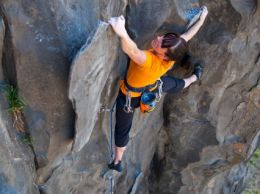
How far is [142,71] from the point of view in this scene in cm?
432

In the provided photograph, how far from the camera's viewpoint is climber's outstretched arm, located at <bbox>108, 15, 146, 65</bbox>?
12.2 ft

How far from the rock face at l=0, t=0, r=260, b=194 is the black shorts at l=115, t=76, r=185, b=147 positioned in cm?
18

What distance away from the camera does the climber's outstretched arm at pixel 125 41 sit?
3.73 meters

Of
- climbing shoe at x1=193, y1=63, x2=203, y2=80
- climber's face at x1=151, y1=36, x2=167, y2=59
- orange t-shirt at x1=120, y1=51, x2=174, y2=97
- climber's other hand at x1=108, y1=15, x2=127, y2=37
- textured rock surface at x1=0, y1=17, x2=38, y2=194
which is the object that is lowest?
climbing shoe at x1=193, y1=63, x2=203, y2=80

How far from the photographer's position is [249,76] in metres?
6.54

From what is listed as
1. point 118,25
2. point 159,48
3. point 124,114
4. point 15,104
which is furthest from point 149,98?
point 15,104

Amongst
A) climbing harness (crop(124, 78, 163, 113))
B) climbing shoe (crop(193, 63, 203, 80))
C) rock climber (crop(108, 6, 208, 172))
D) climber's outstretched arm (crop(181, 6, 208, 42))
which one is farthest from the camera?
climbing shoe (crop(193, 63, 203, 80))

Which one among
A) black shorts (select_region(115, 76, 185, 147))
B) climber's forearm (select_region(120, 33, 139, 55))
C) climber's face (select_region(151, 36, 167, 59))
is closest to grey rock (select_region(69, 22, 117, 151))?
climber's forearm (select_region(120, 33, 139, 55))

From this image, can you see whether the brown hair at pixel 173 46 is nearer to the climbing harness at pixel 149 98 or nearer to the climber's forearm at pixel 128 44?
the climber's forearm at pixel 128 44

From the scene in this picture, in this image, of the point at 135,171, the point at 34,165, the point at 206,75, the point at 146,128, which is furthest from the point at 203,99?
the point at 34,165

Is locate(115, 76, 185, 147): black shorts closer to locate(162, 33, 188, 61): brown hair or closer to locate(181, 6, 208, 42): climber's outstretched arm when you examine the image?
locate(181, 6, 208, 42): climber's outstretched arm

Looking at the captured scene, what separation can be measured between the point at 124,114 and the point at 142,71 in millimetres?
746

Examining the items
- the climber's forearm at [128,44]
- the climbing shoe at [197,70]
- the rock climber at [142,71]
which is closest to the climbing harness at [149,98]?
the rock climber at [142,71]

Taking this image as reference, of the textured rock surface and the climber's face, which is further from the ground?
the climber's face
